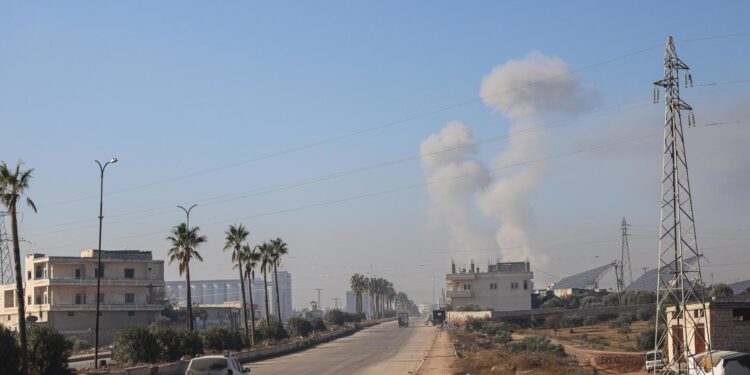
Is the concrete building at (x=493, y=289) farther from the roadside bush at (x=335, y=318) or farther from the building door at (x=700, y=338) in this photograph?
the building door at (x=700, y=338)

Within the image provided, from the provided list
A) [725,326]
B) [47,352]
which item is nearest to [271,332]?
[47,352]

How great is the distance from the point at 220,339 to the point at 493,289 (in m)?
108

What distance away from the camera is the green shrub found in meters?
44.8

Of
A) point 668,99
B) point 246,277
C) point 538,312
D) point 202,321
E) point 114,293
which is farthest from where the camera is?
point 538,312

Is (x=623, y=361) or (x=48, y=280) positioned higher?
(x=48, y=280)

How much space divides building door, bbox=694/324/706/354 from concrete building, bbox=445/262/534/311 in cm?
12900

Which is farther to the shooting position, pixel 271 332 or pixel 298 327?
pixel 298 327

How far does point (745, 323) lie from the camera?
152 ft

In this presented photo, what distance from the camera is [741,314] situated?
4650 centimetres

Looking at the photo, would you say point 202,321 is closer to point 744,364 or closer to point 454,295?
point 454,295

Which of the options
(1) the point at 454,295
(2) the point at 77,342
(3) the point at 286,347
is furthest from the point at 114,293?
(1) the point at 454,295

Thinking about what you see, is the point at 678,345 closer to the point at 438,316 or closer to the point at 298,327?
the point at 298,327

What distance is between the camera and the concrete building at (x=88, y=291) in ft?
370

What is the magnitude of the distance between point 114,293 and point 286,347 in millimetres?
37796
